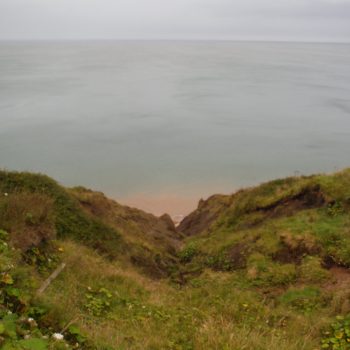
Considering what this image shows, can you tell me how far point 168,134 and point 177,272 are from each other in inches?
1478

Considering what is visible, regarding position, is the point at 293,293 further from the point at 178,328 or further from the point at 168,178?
→ the point at 168,178

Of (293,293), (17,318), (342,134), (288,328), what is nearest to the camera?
(17,318)

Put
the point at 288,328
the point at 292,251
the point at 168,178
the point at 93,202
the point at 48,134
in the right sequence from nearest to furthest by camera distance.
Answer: the point at 288,328 → the point at 292,251 → the point at 93,202 → the point at 168,178 → the point at 48,134

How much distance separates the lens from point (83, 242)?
15.4 metres

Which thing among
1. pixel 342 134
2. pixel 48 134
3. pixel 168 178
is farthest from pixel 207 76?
pixel 168 178

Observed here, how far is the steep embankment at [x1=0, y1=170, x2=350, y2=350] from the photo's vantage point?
6297 mm

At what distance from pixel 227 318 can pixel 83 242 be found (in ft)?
24.3

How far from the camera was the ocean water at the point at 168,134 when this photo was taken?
39656mm

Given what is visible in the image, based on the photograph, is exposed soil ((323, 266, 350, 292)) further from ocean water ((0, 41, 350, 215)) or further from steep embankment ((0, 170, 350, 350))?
ocean water ((0, 41, 350, 215))

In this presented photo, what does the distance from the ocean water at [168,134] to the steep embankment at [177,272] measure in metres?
14.1

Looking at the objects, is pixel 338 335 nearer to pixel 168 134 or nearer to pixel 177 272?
pixel 177 272

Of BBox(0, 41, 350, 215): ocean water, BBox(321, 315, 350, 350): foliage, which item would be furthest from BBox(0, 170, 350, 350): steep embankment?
BBox(0, 41, 350, 215): ocean water

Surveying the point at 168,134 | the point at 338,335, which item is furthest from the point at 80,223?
the point at 168,134

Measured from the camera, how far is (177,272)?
17234 millimetres
